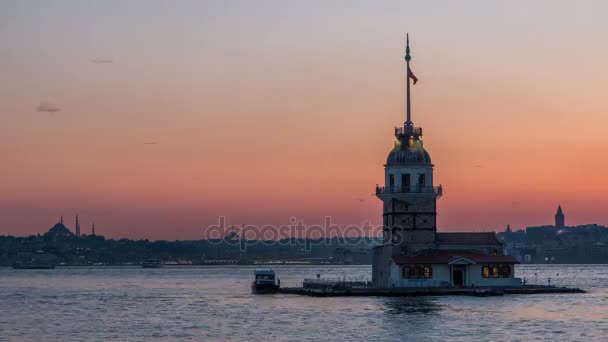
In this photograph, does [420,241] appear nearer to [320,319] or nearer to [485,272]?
[485,272]

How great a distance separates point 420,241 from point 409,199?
13.1ft

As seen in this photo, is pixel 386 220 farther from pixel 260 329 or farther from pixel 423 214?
pixel 260 329

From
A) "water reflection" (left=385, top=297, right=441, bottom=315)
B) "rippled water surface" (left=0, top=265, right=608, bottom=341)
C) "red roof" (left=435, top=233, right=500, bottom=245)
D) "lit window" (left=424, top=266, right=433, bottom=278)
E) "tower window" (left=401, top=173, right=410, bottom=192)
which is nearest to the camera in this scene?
"rippled water surface" (left=0, top=265, right=608, bottom=341)

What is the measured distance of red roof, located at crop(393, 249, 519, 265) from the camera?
105750 millimetres

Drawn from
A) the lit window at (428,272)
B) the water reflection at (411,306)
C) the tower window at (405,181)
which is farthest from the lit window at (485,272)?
the tower window at (405,181)

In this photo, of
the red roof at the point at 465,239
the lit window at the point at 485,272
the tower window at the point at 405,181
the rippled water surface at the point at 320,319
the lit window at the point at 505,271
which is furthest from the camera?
the red roof at the point at 465,239

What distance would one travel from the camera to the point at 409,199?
109 meters

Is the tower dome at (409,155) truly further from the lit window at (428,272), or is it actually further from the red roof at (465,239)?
the lit window at (428,272)

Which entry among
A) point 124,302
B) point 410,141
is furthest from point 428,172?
point 124,302

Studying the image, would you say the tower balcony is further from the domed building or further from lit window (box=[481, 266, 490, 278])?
lit window (box=[481, 266, 490, 278])

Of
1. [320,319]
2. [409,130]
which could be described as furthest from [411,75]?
[320,319]

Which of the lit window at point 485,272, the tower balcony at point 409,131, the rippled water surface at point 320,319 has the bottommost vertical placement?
the rippled water surface at point 320,319

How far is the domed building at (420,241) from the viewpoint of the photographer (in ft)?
350

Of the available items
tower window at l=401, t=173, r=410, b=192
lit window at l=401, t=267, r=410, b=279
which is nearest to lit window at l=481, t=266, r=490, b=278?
lit window at l=401, t=267, r=410, b=279
